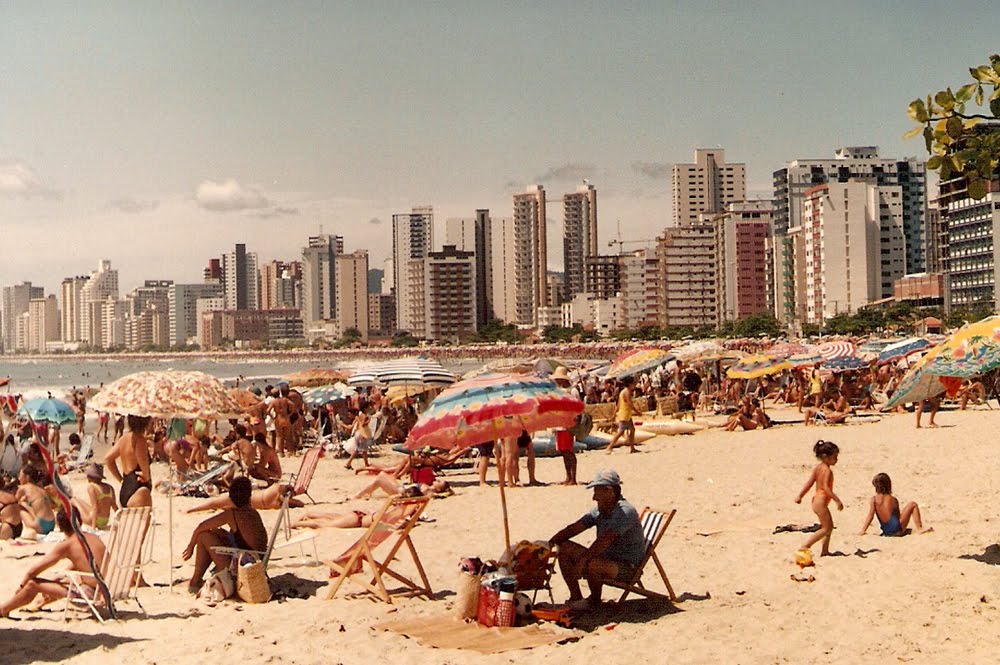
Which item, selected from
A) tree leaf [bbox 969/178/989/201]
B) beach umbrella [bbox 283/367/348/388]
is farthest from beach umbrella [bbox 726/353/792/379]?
tree leaf [bbox 969/178/989/201]

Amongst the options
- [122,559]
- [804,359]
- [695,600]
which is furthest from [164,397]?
[804,359]

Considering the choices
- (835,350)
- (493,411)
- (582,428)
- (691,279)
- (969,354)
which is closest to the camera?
(493,411)

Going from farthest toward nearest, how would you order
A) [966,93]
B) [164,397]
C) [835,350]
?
1. [835,350]
2. [164,397]
3. [966,93]

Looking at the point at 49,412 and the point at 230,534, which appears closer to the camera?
the point at 230,534

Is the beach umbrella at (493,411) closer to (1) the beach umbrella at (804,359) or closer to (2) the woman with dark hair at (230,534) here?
(2) the woman with dark hair at (230,534)

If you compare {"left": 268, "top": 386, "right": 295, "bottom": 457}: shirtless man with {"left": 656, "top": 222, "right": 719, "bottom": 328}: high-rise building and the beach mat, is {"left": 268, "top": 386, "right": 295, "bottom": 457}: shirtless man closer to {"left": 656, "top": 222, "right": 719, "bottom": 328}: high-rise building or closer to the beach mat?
the beach mat

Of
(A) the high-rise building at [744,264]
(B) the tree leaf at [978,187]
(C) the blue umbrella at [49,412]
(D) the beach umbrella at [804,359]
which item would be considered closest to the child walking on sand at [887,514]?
(B) the tree leaf at [978,187]

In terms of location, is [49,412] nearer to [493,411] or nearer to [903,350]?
[493,411]
